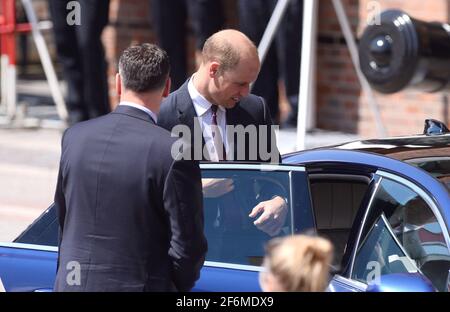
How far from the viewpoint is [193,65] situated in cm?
1183

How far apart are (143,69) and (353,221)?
115cm

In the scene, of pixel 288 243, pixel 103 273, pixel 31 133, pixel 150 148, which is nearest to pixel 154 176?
pixel 150 148

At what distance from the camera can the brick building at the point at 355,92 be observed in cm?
1001

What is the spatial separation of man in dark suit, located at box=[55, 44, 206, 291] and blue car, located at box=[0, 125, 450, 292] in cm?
53

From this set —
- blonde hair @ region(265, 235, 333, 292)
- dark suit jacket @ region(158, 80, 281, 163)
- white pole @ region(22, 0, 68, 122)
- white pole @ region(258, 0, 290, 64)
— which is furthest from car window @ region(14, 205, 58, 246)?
white pole @ region(22, 0, 68, 122)

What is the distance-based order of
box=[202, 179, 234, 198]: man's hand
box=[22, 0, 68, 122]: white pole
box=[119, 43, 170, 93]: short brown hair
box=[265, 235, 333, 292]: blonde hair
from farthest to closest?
box=[22, 0, 68, 122]: white pole → box=[202, 179, 234, 198]: man's hand → box=[119, 43, 170, 93]: short brown hair → box=[265, 235, 333, 292]: blonde hair

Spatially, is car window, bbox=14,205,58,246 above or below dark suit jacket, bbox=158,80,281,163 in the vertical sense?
below

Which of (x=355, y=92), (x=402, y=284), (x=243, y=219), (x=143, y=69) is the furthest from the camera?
(x=355, y=92)

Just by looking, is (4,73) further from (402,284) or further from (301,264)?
(301,264)

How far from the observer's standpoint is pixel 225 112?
529 centimetres

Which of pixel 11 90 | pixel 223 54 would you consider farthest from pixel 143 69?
pixel 11 90

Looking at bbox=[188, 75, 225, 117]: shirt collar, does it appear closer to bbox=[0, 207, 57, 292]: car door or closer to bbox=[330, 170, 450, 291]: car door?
bbox=[0, 207, 57, 292]: car door

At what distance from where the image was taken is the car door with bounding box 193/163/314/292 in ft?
15.6

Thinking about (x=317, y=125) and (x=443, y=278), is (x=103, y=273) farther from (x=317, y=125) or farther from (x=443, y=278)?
(x=317, y=125)
